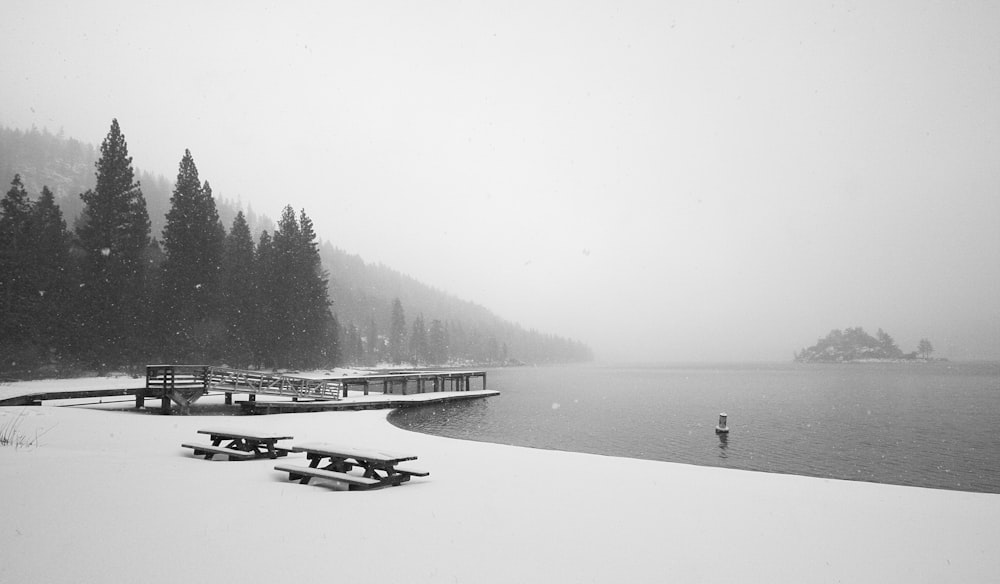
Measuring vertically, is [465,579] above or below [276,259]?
below

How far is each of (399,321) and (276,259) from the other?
64.7 meters

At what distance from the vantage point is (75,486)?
7.04 m

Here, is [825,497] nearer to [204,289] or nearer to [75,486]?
[75,486]

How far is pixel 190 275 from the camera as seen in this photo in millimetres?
43438

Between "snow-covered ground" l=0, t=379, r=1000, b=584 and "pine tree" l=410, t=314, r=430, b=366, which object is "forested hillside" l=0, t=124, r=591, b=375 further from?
"pine tree" l=410, t=314, r=430, b=366

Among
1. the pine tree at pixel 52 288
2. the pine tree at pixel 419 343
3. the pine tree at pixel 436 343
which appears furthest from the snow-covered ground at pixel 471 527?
the pine tree at pixel 436 343

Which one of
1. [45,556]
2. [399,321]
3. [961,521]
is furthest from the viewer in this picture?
[399,321]

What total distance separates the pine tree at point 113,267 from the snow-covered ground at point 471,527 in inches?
1388

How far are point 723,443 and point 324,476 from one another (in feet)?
76.6

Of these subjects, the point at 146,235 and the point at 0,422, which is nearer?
the point at 0,422

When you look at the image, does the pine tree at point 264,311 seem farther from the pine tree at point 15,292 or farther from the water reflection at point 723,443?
the water reflection at point 723,443

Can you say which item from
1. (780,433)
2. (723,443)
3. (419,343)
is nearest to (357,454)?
(723,443)

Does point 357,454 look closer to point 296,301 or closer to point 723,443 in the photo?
point 723,443

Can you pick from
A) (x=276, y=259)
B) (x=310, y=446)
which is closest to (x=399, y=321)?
(x=276, y=259)
